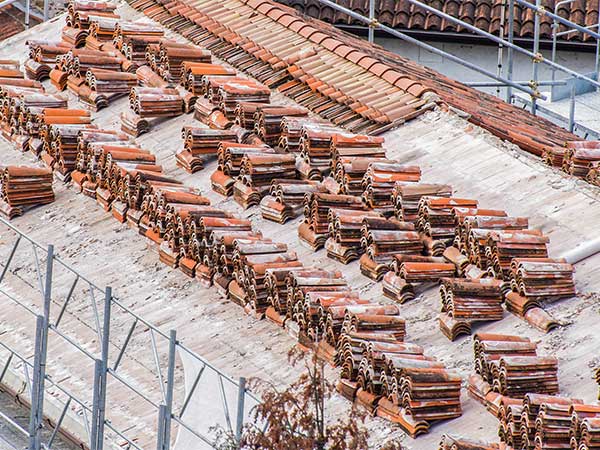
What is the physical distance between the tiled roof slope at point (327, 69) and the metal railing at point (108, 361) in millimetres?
4956

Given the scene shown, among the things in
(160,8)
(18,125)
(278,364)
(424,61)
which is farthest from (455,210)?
(424,61)

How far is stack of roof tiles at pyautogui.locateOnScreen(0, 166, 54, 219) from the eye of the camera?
84.3 feet

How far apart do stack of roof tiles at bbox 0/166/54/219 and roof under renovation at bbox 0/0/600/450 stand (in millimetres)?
56

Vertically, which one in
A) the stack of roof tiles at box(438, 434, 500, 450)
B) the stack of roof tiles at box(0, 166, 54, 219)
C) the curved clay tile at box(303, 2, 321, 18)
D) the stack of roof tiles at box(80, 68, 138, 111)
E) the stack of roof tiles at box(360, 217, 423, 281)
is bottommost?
the curved clay tile at box(303, 2, 321, 18)

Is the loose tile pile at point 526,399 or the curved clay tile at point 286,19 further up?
the loose tile pile at point 526,399

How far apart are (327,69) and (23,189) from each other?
4741 mm

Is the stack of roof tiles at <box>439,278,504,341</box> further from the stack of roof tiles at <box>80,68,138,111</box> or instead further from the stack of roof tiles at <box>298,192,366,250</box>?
the stack of roof tiles at <box>80,68,138,111</box>

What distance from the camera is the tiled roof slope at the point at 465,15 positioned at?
3694cm

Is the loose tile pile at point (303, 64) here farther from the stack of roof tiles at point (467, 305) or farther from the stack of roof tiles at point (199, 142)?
the stack of roof tiles at point (467, 305)

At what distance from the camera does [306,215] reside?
22.6 m

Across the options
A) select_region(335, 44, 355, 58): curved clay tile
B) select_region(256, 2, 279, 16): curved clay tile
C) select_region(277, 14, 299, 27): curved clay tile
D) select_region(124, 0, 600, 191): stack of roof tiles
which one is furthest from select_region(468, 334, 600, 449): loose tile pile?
select_region(256, 2, 279, 16): curved clay tile

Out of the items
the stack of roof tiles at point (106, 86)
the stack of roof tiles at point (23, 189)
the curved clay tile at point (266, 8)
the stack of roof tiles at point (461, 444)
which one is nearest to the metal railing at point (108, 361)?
the stack of roof tiles at point (461, 444)

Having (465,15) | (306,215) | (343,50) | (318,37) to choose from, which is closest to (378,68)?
(343,50)

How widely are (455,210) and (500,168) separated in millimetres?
2070
